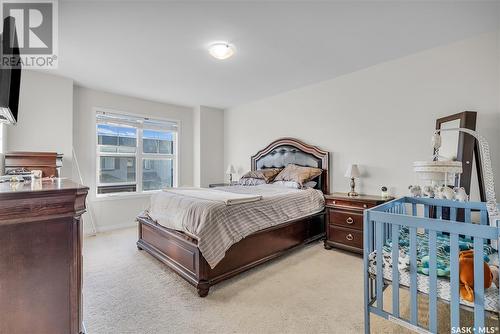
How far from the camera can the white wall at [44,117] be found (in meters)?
3.25

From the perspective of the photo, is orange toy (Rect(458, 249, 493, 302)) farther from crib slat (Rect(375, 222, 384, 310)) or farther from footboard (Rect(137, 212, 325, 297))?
footboard (Rect(137, 212, 325, 297))

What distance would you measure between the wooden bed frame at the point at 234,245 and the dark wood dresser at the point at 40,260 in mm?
1060

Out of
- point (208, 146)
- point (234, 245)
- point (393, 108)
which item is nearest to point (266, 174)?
point (208, 146)

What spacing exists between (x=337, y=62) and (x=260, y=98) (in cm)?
192

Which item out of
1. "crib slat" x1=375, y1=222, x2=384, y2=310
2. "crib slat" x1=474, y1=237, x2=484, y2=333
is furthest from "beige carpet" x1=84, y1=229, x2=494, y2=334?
"crib slat" x1=474, y1=237, x2=484, y2=333

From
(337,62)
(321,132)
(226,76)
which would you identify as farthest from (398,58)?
(226,76)

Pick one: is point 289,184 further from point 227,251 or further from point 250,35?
point 250,35

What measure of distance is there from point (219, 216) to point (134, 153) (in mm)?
3252

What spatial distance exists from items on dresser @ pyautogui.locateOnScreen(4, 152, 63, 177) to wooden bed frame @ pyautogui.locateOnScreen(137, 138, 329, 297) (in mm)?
1274

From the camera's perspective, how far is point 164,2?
6.39 feet

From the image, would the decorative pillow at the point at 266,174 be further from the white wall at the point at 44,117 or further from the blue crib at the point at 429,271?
the white wall at the point at 44,117

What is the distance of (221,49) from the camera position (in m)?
2.59

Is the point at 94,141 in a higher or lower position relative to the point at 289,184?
higher

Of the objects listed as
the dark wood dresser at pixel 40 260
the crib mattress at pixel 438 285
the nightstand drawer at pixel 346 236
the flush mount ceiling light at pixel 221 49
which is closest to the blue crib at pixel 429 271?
the crib mattress at pixel 438 285
